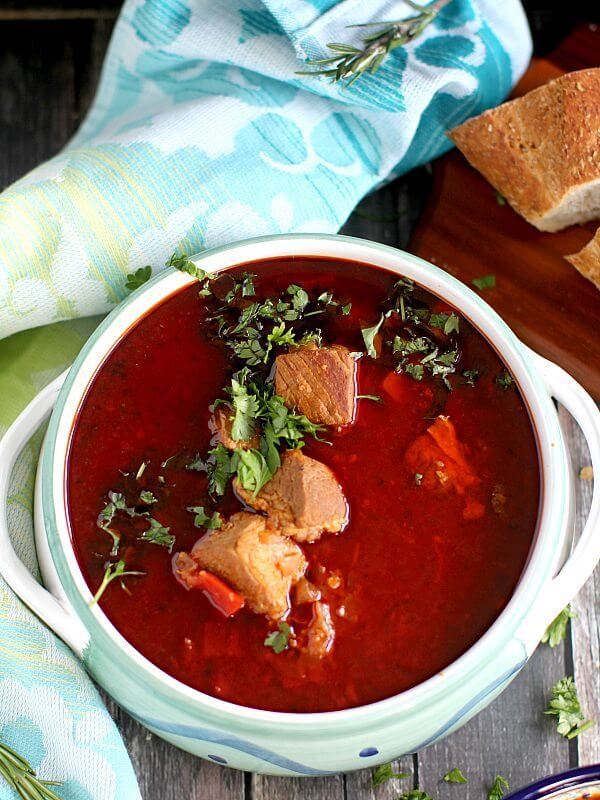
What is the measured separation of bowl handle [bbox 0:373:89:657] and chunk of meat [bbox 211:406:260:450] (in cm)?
40

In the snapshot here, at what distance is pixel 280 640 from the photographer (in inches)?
80.1

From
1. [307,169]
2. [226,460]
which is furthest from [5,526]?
[307,169]

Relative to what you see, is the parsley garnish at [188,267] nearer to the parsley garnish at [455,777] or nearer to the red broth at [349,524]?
the red broth at [349,524]

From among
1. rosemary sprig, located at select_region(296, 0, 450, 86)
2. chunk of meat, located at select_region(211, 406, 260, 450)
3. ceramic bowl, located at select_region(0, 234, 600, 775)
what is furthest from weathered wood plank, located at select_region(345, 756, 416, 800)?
rosemary sprig, located at select_region(296, 0, 450, 86)

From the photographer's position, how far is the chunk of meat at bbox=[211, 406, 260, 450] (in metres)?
2.12

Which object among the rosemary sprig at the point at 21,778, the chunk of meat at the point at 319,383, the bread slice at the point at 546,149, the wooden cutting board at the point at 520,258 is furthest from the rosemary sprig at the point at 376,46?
the rosemary sprig at the point at 21,778

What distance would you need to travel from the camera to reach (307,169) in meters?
2.61

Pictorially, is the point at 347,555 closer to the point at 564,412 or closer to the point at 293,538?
the point at 293,538

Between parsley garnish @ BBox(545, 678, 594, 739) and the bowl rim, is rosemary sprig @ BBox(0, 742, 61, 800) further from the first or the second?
parsley garnish @ BBox(545, 678, 594, 739)

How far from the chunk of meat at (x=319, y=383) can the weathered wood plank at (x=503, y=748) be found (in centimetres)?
96

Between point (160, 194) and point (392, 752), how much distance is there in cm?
142

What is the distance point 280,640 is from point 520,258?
1236 mm

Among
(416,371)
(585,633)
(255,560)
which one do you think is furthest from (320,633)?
(585,633)

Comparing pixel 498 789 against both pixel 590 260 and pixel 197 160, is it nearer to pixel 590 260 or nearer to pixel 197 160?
pixel 590 260
